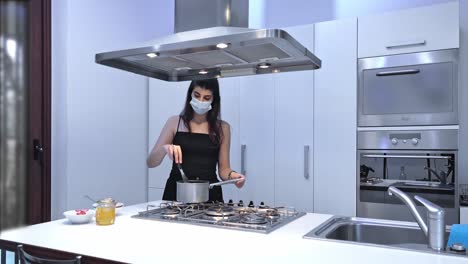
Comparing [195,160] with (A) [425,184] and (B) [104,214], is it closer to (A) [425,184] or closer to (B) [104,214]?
(B) [104,214]

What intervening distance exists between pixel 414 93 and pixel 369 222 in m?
1.23

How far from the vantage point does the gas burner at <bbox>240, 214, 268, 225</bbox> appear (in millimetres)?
1651

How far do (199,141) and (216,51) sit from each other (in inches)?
32.6

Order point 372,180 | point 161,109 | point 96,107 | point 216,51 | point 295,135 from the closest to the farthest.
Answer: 1. point 216,51
2. point 372,180
3. point 295,135
4. point 96,107
5. point 161,109

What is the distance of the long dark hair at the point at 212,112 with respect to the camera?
8.18 feet

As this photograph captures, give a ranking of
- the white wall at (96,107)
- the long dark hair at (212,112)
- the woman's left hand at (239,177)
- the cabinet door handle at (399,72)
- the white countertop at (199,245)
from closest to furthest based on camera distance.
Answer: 1. the white countertop at (199,245)
2. the woman's left hand at (239,177)
3. the long dark hair at (212,112)
4. the cabinet door handle at (399,72)
5. the white wall at (96,107)

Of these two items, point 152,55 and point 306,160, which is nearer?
point 152,55

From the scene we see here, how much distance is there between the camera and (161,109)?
363cm

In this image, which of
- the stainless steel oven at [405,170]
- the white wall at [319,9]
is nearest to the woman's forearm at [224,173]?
the stainless steel oven at [405,170]

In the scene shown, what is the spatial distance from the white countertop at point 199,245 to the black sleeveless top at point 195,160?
0.86m

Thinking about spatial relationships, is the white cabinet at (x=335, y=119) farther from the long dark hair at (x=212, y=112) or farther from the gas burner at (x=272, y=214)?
the gas burner at (x=272, y=214)

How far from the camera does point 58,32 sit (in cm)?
288

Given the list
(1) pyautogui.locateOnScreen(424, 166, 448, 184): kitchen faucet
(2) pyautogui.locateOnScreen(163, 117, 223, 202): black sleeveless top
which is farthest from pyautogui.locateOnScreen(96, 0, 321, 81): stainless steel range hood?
(1) pyautogui.locateOnScreen(424, 166, 448, 184): kitchen faucet

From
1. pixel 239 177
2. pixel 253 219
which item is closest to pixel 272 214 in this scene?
pixel 253 219
